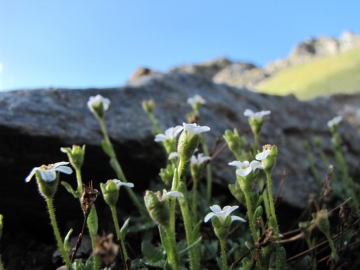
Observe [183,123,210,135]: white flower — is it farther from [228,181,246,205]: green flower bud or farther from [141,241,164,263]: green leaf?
[141,241,164,263]: green leaf

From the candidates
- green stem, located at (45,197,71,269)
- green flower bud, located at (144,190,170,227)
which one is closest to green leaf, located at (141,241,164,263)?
green stem, located at (45,197,71,269)

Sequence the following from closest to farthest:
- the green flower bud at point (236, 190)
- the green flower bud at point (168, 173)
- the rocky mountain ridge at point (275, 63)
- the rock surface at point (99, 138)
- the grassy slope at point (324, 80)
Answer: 1. the green flower bud at point (236, 190)
2. the green flower bud at point (168, 173)
3. the rock surface at point (99, 138)
4. the grassy slope at point (324, 80)
5. the rocky mountain ridge at point (275, 63)

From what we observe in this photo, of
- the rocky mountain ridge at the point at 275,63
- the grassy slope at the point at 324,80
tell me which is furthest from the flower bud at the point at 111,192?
the rocky mountain ridge at the point at 275,63

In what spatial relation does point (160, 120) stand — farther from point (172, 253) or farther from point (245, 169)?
point (172, 253)

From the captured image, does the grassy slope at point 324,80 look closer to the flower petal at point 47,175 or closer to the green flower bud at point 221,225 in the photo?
the green flower bud at point 221,225

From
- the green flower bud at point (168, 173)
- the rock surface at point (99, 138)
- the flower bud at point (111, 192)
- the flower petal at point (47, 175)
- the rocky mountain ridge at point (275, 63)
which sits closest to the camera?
the flower petal at point (47, 175)

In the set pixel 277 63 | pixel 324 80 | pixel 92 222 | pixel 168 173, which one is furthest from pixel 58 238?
pixel 277 63

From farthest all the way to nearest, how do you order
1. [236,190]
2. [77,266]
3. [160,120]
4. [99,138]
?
[160,120] < [99,138] < [236,190] < [77,266]

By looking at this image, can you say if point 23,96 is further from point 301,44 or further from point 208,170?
point 301,44
